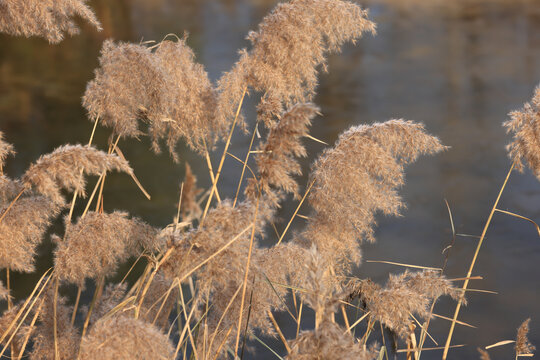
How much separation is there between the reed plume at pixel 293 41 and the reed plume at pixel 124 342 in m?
0.70

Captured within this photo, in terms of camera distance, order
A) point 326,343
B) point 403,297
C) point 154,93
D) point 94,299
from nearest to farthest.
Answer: point 326,343
point 403,297
point 94,299
point 154,93

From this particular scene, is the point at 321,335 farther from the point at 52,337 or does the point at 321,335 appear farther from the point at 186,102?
the point at 186,102

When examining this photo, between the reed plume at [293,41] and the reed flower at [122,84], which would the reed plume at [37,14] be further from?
the reed plume at [293,41]

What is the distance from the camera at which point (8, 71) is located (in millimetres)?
10352

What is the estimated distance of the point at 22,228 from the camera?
1.41 meters

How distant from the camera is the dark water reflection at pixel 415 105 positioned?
15.5 feet

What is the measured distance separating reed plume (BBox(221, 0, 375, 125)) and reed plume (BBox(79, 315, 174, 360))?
70 cm

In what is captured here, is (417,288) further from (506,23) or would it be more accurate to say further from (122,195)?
(506,23)

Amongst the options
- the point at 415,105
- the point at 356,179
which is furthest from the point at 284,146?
the point at 415,105

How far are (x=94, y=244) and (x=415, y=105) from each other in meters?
7.16

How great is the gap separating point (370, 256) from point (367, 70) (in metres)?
5.49

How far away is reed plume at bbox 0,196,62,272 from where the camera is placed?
1399 mm

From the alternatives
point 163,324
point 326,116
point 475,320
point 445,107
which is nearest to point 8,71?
point 326,116

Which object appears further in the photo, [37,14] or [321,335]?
[37,14]
